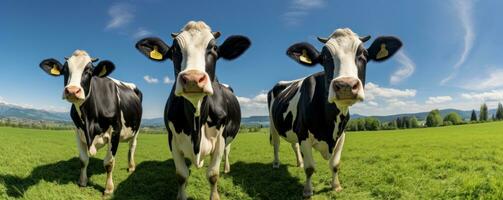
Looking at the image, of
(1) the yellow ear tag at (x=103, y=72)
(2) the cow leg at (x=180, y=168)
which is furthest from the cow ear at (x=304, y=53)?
(1) the yellow ear tag at (x=103, y=72)

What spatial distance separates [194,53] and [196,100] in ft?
2.09

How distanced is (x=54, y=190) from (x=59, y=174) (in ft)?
5.55

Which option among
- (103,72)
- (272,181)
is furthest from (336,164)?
(103,72)

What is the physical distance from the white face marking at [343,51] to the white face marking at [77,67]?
4.61m

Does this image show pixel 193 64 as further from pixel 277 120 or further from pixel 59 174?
pixel 59 174

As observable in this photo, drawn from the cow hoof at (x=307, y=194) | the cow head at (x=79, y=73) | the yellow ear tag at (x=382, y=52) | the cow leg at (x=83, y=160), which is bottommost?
the cow hoof at (x=307, y=194)

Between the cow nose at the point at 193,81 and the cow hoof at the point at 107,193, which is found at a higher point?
the cow nose at the point at 193,81

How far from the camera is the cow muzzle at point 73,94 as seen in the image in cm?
683

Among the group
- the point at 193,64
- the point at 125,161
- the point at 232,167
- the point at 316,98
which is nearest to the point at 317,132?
the point at 316,98

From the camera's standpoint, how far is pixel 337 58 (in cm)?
575

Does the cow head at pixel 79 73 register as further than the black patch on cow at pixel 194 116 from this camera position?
Yes

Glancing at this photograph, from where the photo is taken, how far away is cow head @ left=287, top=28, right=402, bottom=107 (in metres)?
4.98

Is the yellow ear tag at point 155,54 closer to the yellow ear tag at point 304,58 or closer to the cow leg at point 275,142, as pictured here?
the yellow ear tag at point 304,58

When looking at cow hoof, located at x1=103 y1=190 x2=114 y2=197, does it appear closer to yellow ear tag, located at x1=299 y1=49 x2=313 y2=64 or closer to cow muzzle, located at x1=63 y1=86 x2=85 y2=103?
cow muzzle, located at x1=63 y1=86 x2=85 y2=103
